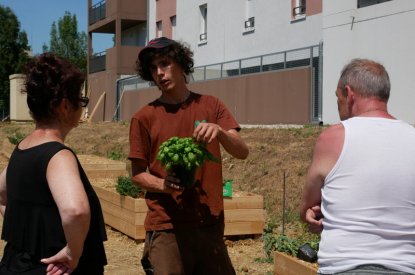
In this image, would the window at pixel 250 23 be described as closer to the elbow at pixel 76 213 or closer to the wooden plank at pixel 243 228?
the wooden plank at pixel 243 228

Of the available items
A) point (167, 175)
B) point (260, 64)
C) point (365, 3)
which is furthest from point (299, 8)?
point (167, 175)

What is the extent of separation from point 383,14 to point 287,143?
420cm

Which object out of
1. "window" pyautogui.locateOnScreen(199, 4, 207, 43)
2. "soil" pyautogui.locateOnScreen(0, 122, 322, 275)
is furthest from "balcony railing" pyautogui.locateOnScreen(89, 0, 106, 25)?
"soil" pyautogui.locateOnScreen(0, 122, 322, 275)

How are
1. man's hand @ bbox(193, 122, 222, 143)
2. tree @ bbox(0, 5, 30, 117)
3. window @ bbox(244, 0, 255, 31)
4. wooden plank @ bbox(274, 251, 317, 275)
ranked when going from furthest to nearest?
1. tree @ bbox(0, 5, 30, 117)
2. window @ bbox(244, 0, 255, 31)
3. wooden plank @ bbox(274, 251, 317, 275)
4. man's hand @ bbox(193, 122, 222, 143)

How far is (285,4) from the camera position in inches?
850

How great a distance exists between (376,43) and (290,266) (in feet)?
34.9

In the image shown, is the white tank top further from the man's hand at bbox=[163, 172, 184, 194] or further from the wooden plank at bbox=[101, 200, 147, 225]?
the wooden plank at bbox=[101, 200, 147, 225]

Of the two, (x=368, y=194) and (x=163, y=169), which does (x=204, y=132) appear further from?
(x=368, y=194)

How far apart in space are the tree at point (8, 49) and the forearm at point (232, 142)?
165 feet

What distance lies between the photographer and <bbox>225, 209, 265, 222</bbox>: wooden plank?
7945 mm

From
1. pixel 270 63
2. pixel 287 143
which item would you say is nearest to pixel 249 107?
pixel 270 63

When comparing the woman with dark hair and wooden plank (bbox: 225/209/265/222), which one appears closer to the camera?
the woman with dark hair

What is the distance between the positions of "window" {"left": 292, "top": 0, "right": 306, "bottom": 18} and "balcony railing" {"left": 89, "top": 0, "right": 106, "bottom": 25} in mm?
17460

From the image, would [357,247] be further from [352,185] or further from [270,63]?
[270,63]
